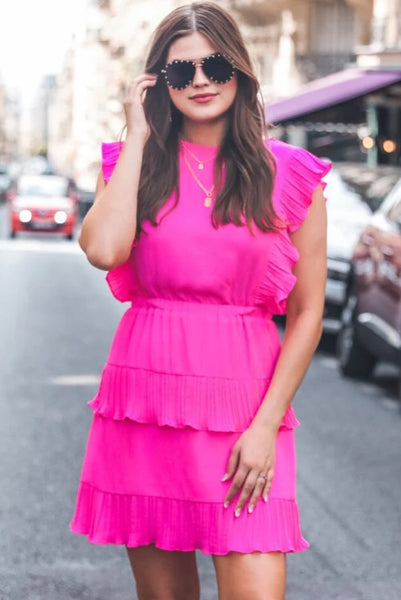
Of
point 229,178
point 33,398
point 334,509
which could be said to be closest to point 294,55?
point 33,398

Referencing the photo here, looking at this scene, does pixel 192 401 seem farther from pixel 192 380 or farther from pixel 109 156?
pixel 109 156

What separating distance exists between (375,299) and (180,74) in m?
7.45

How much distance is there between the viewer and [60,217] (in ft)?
119

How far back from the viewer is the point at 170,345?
3.17 m

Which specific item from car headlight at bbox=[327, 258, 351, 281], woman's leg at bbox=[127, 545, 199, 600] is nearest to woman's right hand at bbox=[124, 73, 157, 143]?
woman's leg at bbox=[127, 545, 199, 600]

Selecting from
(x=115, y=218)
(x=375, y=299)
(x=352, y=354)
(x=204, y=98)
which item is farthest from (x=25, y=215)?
(x=115, y=218)

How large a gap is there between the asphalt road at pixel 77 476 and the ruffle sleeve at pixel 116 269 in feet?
6.64

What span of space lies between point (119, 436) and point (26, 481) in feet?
13.1

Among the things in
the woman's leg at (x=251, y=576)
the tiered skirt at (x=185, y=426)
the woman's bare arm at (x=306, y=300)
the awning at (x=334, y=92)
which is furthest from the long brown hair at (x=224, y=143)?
the awning at (x=334, y=92)

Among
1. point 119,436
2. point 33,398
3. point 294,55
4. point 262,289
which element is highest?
point 262,289

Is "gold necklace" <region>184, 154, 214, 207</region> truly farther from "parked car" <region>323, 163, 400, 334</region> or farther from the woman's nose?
"parked car" <region>323, 163, 400, 334</region>

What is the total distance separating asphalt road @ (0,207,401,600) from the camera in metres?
5.38

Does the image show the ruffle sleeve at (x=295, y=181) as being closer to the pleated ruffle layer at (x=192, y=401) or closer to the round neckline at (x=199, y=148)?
the round neckline at (x=199, y=148)

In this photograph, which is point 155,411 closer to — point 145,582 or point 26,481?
point 145,582
